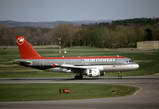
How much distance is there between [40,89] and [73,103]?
463 inches

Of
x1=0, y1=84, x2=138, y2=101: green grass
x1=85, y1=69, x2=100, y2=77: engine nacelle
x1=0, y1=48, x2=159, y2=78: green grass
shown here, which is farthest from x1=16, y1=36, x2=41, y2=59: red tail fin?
x1=0, y1=84, x2=138, y2=101: green grass

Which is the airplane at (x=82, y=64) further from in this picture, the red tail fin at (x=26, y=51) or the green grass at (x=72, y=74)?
the green grass at (x=72, y=74)

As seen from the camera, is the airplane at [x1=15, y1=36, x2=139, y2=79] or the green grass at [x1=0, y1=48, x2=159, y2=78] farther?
the green grass at [x1=0, y1=48, x2=159, y2=78]

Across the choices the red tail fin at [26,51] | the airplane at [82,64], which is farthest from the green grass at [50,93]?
the red tail fin at [26,51]

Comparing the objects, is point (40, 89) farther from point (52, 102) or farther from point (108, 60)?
point (108, 60)

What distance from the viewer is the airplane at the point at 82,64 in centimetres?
5431

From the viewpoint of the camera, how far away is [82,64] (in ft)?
180

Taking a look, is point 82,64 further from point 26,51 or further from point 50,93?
point 50,93

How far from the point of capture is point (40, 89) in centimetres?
4078

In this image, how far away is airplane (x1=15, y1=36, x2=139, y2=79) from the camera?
54.3 meters

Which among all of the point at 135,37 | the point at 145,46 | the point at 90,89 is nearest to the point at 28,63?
the point at 90,89

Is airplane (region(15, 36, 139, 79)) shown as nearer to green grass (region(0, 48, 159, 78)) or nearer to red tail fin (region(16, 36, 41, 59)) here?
red tail fin (region(16, 36, 41, 59))

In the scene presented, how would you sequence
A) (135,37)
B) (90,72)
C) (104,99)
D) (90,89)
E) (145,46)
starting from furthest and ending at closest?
1. (135,37)
2. (145,46)
3. (90,72)
4. (90,89)
5. (104,99)

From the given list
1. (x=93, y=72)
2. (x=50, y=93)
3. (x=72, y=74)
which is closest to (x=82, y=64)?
(x=93, y=72)
